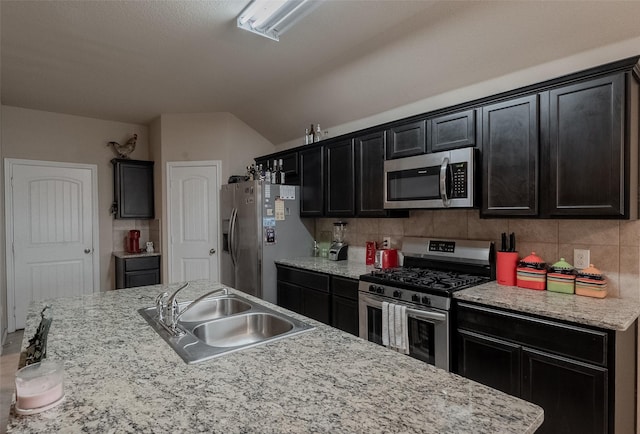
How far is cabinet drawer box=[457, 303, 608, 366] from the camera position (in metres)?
1.68

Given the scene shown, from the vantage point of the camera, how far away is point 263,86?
3.71 metres

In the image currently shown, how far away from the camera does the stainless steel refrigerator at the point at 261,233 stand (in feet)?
12.2

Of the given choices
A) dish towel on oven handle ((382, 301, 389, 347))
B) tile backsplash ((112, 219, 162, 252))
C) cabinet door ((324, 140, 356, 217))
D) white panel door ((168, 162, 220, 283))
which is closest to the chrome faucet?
dish towel on oven handle ((382, 301, 389, 347))

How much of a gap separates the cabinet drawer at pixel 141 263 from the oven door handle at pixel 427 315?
3554 mm

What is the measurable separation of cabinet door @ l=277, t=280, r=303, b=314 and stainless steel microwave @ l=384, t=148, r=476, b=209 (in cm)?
131

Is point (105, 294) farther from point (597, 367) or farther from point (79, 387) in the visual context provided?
point (597, 367)

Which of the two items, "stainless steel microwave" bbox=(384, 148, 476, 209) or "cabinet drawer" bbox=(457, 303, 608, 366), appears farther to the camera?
"stainless steel microwave" bbox=(384, 148, 476, 209)

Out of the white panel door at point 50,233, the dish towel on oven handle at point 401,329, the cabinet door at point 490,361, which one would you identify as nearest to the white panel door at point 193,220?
the white panel door at point 50,233

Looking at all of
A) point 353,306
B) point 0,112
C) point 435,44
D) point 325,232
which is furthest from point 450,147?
point 0,112

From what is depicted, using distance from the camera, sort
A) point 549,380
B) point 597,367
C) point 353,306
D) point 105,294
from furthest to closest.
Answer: point 353,306, point 105,294, point 549,380, point 597,367

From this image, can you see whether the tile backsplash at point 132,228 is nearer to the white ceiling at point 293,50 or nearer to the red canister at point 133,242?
the red canister at point 133,242

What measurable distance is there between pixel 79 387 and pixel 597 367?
2183 mm

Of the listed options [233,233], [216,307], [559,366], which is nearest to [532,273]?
[559,366]

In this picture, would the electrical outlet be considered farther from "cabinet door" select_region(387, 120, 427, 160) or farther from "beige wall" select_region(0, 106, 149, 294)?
"beige wall" select_region(0, 106, 149, 294)
